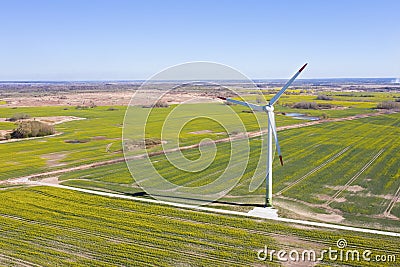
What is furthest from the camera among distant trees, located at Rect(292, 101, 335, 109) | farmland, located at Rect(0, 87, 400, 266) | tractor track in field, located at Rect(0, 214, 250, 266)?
distant trees, located at Rect(292, 101, 335, 109)

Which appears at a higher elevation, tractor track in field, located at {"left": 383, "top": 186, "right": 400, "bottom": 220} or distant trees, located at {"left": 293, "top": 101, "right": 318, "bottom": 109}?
distant trees, located at {"left": 293, "top": 101, "right": 318, "bottom": 109}

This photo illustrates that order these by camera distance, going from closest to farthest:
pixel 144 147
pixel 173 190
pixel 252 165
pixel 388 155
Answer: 1. pixel 173 190
2. pixel 252 165
3. pixel 388 155
4. pixel 144 147

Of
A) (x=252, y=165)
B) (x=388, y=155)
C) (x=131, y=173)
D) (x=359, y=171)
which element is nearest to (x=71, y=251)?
(x=131, y=173)

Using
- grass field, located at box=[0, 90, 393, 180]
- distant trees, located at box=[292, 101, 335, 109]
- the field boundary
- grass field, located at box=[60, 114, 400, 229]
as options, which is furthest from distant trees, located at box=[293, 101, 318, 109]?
the field boundary

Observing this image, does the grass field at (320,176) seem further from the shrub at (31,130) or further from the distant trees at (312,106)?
the distant trees at (312,106)

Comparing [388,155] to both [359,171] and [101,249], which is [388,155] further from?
[101,249]

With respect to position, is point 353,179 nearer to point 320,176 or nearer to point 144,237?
point 320,176

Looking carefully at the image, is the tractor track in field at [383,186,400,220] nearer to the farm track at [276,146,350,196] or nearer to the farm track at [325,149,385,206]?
the farm track at [325,149,385,206]

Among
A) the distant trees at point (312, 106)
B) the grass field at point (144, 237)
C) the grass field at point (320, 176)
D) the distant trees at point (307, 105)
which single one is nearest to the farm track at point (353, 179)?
the grass field at point (320, 176)
